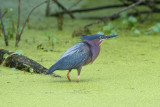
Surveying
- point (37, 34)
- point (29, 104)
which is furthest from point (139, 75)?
point (37, 34)

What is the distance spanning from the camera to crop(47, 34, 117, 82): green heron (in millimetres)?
2941

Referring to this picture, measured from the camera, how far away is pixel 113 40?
195 inches

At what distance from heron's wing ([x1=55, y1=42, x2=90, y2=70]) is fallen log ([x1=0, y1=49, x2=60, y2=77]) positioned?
1.06ft

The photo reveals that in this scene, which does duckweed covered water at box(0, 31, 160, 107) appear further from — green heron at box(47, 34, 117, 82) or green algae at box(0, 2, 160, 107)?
green heron at box(47, 34, 117, 82)

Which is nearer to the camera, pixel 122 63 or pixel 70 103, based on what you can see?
pixel 70 103

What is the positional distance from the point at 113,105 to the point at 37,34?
303cm

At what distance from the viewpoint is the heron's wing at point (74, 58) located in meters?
2.94

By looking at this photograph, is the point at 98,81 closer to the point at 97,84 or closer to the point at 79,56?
the point at 97,84

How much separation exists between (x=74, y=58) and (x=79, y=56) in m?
0.04

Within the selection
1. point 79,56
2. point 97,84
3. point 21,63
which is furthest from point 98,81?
point 21,63

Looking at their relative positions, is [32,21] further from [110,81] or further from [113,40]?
[110,81]

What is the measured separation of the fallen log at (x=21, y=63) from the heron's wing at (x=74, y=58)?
322 millimetres

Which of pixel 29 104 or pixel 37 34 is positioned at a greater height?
pixel 37 34

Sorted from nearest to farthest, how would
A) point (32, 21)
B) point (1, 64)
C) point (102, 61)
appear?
point (1, 64)
point (102, 61)
point (32, 21)
